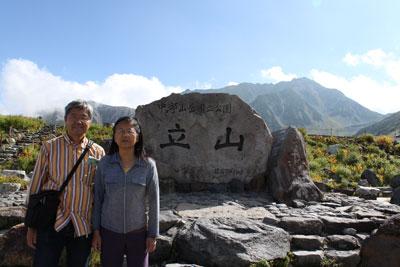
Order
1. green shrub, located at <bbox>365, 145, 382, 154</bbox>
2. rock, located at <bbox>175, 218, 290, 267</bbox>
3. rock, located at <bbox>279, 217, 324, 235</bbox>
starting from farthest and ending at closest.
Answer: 1. green shrub, located at <bbox>365, 145, 382, 154</bbox>
2. rock, located at <bbox>279, 217, 324, 235</bbox>
3. rock, located at <bbox>175, 218, 290, 267</bbox>

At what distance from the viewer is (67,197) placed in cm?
385

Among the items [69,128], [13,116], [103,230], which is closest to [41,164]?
[69,128]

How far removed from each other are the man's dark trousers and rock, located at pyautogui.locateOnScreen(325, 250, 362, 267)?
12.6 feet

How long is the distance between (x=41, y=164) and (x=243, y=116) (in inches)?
253

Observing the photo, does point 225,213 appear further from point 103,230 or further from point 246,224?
point 103,230

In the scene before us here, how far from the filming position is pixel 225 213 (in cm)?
750

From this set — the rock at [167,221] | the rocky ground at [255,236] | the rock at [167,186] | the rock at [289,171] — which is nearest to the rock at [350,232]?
the rocky ground at [255,236]

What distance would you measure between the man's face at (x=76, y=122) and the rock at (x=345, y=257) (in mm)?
4196

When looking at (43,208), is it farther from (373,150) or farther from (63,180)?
(373,150)

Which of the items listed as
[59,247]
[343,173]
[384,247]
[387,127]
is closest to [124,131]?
[59,247]

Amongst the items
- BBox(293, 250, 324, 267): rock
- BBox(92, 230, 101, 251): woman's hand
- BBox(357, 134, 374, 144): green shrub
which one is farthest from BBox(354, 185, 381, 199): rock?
BBox(357, 134, 374, 144): green shrub

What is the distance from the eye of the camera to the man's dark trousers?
3736 mm

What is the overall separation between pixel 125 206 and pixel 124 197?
9 cm

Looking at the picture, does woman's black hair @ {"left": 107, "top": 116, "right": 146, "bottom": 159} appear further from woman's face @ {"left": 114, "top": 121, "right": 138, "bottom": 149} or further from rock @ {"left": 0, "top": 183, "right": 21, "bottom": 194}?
rock @ {"left": 0, "top": 183, "right": 21, "bottom": 194}
